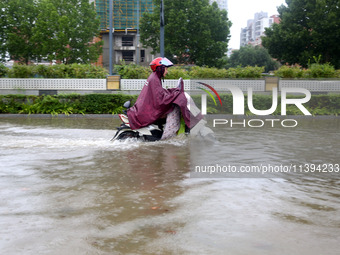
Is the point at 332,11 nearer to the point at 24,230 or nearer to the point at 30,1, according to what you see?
the point at 30,1

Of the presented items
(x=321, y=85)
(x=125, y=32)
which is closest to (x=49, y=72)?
(x=321, y=85)

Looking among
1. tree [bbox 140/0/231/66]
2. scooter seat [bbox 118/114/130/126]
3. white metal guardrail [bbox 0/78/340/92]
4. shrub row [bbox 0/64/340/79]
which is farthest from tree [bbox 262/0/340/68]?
scooter seat [bbox 118/114/130/126]

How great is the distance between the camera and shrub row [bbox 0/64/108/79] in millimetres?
23281

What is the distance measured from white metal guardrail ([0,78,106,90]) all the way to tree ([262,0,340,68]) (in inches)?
1045

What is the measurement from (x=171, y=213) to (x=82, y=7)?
157ft

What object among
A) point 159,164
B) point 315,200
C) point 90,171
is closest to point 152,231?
point 315,200

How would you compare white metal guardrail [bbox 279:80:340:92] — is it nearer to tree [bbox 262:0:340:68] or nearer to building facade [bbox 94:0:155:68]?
tree [bbox 262:0:340:68]

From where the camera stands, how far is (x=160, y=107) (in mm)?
10336

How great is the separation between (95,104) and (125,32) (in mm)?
57163

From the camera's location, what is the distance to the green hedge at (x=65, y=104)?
1925 centimetres

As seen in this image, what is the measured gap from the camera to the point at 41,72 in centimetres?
2330

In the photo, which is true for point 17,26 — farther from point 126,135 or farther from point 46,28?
point 126,135

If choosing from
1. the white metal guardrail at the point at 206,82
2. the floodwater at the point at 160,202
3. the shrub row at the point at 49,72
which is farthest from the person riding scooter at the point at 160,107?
the shrub row at the point at 49,72

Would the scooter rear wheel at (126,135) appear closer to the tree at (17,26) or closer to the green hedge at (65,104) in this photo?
the green hedge at (65,104)
